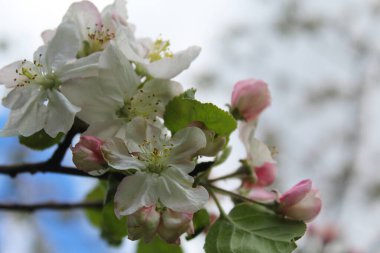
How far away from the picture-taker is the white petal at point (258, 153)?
2.90ft

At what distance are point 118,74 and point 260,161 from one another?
0.29 metres

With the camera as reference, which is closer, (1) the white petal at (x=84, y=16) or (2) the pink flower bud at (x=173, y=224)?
(2) the pink flower bud at (x=173, y=224)

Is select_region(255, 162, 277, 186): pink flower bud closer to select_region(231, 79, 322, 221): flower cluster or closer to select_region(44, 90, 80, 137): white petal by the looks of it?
select_region(231, 79, 322, 221): flower cluster

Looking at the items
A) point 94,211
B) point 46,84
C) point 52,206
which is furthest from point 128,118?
point 94,211

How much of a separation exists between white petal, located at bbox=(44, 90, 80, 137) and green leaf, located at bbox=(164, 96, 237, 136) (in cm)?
13

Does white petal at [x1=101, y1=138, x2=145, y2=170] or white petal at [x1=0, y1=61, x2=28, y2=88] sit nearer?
white petal at [x1=101, y1=138, x2=145, y2=170]

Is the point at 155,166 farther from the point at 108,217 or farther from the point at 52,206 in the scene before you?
the point at 52,206

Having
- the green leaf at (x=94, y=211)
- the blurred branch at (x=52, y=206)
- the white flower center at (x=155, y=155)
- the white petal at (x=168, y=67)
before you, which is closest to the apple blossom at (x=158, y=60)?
the white petal at (x=168, y=67)

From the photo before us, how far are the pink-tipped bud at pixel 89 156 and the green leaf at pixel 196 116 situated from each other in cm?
12

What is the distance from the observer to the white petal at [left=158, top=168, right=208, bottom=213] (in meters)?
0.68

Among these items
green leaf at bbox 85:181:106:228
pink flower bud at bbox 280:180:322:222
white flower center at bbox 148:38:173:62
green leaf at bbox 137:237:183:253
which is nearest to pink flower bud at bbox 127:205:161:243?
pink flower bud at bbox 280:180:322:222

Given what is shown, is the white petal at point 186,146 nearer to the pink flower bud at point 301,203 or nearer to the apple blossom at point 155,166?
the apple blossom at point 155,166

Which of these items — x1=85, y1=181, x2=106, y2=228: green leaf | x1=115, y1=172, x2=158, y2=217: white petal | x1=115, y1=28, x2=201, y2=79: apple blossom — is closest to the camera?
x1=115, y1=172, x2=158, y2=217: white petal

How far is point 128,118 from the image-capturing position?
777mm
